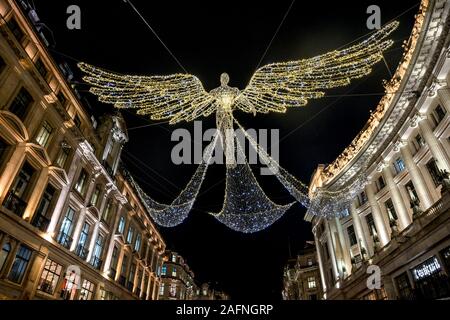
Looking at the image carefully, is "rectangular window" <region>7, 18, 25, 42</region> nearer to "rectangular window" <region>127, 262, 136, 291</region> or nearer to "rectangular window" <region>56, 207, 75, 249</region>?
"rectangular window" <region>56, 207, 75, 249</region>

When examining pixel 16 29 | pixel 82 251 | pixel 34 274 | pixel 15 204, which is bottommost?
pixel 34 274

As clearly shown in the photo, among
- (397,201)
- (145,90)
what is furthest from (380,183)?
(145,90)

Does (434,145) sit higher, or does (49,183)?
(434,145)

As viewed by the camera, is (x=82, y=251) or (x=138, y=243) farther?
(x=138, y=243)

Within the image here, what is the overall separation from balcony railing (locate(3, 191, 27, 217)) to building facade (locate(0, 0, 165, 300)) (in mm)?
52

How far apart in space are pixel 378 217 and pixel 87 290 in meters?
23.6

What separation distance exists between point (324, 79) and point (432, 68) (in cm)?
1158

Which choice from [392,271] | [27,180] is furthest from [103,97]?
[392,271]

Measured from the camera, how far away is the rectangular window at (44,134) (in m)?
17.3

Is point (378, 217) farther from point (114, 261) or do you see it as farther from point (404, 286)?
point (114, 261)

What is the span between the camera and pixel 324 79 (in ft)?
33.0

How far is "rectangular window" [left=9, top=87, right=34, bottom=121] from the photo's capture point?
15.4m

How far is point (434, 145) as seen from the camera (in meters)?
17.7
